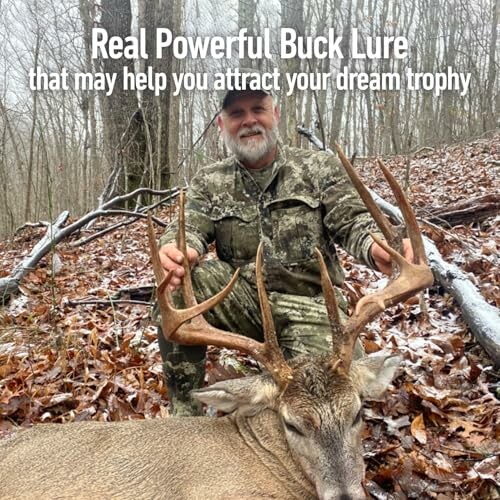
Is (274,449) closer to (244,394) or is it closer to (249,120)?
(244,394)

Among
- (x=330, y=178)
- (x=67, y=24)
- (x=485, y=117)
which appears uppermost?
(x=67, y=24)

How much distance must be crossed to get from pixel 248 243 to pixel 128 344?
1.71 metres

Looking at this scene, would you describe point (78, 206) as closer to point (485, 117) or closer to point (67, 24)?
point (67, 24)

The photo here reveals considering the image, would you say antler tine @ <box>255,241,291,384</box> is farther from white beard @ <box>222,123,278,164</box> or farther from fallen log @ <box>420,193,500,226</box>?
fallen log @ <box>420,193,500,226</box>

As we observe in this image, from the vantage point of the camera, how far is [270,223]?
198 inches

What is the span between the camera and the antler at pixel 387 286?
3.26 meters

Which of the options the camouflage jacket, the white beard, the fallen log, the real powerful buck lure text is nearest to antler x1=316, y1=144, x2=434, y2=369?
the camouflage jacket

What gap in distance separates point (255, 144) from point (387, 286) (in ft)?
6.66

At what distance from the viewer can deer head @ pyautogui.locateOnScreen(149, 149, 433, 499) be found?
3.00 m

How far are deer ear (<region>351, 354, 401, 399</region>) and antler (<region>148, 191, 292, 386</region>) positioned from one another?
44 cm

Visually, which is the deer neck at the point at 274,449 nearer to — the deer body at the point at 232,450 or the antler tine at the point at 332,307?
the deer body at the point at 232,450

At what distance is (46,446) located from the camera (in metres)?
3.48

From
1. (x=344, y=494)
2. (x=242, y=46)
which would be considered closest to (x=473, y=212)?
(x=344, y=494)

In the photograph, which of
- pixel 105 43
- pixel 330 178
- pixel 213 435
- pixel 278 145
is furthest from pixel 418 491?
pixel 105 43
